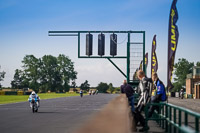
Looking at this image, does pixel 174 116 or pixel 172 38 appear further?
pixel 172 38

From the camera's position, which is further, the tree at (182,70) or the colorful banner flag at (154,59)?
the tree at (182,70)

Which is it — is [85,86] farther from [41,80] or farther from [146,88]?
[146,88]

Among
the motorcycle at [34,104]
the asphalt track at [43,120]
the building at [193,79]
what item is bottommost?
the asphalt track at [43,120]

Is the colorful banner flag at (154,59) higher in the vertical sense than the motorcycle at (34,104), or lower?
higher

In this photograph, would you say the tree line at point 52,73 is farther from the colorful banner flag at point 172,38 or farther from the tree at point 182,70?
the colorful banner flag at point 172,38

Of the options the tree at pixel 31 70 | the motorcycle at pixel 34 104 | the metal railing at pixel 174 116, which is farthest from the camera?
the tree at pixel 31 70

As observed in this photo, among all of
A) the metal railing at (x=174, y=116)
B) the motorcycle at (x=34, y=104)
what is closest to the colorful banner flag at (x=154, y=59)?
the motorcycle at (x=34, y=104)

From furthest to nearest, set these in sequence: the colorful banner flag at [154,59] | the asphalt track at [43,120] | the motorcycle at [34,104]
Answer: the colorful banner flag at [154,59] < the motorcycle at [34,104] < the asphalt track at [43,120]

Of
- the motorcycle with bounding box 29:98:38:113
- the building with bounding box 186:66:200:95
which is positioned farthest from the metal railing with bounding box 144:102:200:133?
the building with bounding box 186:66:200:95

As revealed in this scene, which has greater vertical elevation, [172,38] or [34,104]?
[172,38]

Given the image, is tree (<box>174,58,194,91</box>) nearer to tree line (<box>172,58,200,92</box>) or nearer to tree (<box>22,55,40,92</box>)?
tree line (<box>172,58,200,92</box>)

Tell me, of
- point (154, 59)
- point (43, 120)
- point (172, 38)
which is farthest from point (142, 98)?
point (154, 59)

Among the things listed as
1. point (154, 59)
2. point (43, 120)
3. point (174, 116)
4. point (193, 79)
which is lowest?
point (43, 120)

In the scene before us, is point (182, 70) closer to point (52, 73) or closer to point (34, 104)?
point (52, 73)
